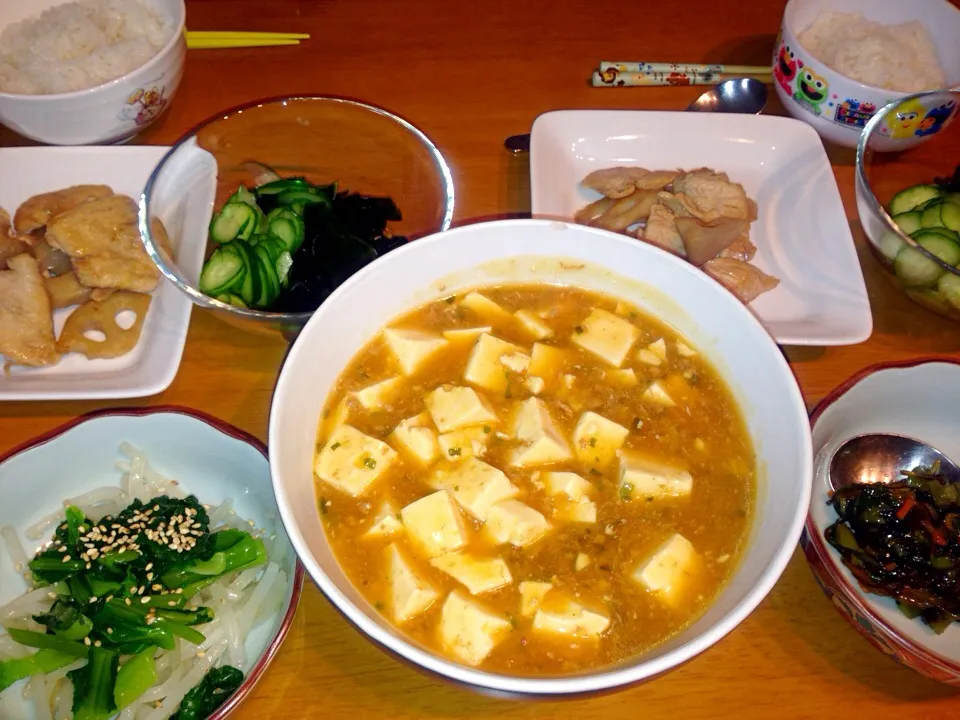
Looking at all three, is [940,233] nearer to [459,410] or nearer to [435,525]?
[459,410]

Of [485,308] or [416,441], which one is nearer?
[416,441]

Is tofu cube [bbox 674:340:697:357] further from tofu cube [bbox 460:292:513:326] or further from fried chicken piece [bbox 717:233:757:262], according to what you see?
fried chicken piece [bbox 717:233:757:262]

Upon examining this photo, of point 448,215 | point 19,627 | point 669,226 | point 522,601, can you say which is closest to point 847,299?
point 669,226

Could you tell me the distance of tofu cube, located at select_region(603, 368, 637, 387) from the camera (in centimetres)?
189

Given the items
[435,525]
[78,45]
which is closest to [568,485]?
[435,525]

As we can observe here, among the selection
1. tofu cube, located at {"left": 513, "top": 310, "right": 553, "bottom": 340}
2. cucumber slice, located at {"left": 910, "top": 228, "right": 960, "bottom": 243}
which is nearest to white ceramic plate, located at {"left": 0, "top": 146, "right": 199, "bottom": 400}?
tofu cube, located at {"left": 513, "top": 310, "right": 553, "bottom": 340}

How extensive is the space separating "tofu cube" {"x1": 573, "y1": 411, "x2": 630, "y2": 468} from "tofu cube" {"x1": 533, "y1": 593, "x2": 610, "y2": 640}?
1.16 feet

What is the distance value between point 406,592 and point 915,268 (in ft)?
6.25

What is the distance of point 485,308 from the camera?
6.63 feet

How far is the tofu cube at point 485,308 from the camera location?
2021 millimetres

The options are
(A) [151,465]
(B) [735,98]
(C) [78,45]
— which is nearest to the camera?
(A) [151,465]

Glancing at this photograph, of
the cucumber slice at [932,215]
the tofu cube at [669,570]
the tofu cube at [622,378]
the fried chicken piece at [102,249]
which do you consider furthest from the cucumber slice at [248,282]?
the cucumber slice at [932,215]

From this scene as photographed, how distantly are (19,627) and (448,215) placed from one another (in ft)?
5.30

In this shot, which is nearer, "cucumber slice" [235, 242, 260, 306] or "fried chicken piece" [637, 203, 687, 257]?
"cucumber slice" [235, 242, 260, 306]
